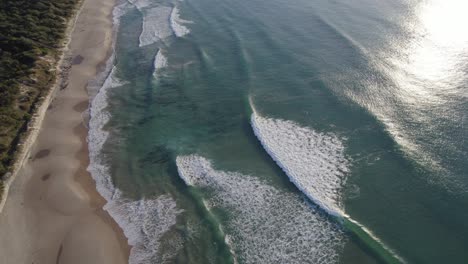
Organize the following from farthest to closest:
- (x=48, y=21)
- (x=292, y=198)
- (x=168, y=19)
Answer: (x=168, y=19), (x=48, y=21), (x=292, y=198)

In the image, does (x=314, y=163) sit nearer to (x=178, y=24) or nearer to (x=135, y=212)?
(x=135, y=212)

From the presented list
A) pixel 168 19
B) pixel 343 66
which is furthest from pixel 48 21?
pixel 343 66

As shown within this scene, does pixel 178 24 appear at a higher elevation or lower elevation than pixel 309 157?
higher

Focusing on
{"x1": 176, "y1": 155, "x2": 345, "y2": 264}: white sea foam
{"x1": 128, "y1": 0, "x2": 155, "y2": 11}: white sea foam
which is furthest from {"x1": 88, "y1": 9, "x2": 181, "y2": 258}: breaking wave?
{"x1": 128, "y1": 0, "x2": 155, "y2": 11}: white sea foam

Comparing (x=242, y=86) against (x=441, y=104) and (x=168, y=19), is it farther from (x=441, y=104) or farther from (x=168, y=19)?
(x=168, y=19)

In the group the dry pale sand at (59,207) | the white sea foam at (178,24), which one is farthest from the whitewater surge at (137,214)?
the white sea foam at (178,24)

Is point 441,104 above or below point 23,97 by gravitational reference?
above

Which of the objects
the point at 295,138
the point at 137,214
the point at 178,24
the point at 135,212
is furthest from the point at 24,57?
the point at 295,138

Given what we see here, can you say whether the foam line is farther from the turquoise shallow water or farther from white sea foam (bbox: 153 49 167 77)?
white sea foam (bbox: 153 49 167 77)
